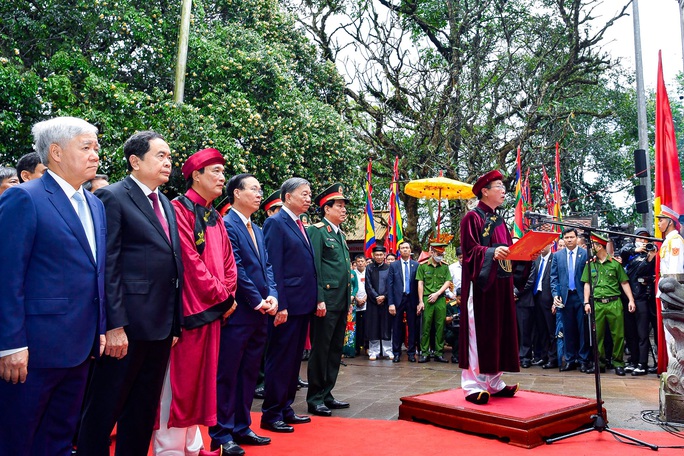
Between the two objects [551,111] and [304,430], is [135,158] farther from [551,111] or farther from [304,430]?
[551,111]

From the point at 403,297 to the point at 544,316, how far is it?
233cm

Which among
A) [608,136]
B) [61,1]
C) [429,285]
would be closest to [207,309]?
[429,285]

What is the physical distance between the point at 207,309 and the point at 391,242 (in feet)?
30.1

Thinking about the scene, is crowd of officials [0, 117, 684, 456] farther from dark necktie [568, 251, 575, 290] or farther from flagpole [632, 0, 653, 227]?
flagpole [632, 0, 653, 227]

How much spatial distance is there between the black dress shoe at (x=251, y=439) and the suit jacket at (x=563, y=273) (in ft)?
17.9

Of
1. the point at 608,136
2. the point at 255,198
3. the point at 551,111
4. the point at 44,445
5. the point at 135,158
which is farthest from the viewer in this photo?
the point at 608,136

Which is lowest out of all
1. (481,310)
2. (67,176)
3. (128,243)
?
(481,310)

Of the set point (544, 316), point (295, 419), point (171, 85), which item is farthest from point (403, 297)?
point (171, 85)

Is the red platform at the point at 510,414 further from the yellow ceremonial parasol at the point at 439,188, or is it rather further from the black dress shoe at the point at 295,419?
the yellow ceremonial parasol at the point at 439,188

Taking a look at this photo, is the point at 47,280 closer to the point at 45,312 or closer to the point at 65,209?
the point at 45,312

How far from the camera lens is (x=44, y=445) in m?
2.40

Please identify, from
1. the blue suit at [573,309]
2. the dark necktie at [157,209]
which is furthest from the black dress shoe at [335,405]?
the blue suit at [573,309]

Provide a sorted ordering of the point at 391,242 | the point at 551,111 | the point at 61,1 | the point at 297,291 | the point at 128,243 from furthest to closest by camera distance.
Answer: the point at 551,111, the point at 391,242, the point at 61,1, the point at 297,291, the point at 128,243

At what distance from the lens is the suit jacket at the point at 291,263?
479cm
